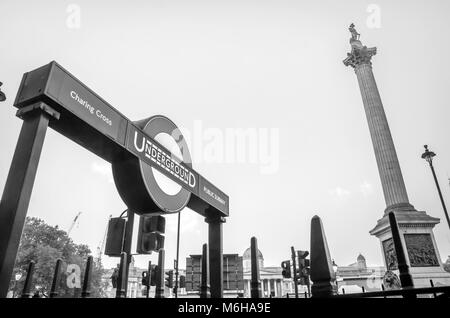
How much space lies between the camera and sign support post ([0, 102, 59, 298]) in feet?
6.35

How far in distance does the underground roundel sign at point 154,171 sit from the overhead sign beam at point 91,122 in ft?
0.04

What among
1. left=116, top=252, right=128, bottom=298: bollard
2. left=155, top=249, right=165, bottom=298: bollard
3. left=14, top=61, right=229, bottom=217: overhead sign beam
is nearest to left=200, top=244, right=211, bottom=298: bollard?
left=155, top=249, right=165, bottom=298: bollard

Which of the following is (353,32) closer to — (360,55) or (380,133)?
(360,55)

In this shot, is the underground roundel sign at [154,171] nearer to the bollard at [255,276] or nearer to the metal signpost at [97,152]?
the metal signpost at [97,152]

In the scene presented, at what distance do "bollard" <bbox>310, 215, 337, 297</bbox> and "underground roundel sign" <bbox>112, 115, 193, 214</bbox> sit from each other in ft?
5.93

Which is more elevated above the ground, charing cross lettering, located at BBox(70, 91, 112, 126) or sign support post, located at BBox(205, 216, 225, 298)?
charing cross lettering, located at BBox(70, 91, 112, 126)

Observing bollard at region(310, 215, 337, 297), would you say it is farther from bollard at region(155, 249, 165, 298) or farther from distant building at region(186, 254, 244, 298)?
distant building at region(186, 254, 244, 298)

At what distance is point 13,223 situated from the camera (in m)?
1.99

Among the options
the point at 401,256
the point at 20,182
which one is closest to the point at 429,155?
the point at 401,256

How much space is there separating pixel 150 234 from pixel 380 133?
2569 centimetres

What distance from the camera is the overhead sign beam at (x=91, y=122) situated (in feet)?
8.00
